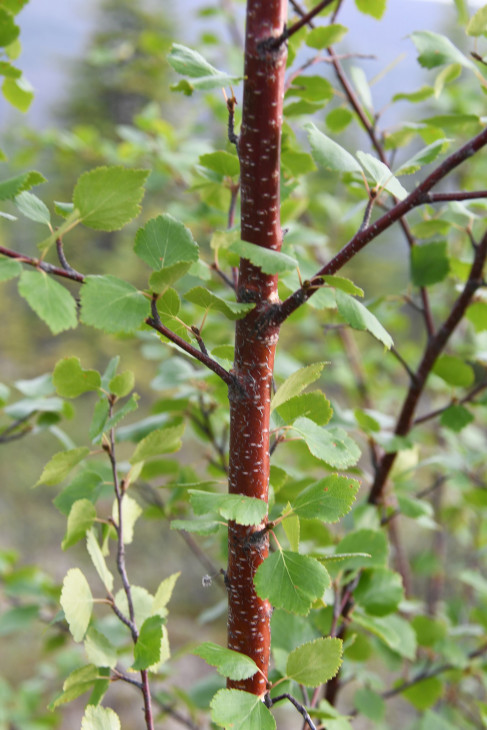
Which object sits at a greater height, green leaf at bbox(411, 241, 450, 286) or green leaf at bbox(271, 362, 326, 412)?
green leaf at bbox(411, 241, 450, 286)

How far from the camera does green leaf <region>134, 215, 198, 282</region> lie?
26 cm

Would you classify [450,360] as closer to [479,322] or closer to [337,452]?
[479,322]

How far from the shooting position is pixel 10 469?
2.41 m

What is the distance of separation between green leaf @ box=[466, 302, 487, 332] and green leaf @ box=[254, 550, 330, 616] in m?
0.30

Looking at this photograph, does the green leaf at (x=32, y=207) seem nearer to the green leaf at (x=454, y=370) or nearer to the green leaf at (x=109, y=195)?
the green leaf at (x=109, y=195)

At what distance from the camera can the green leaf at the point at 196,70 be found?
271mm

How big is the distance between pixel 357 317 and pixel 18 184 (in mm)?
161

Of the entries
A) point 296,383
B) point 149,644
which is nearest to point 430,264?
point 296,383

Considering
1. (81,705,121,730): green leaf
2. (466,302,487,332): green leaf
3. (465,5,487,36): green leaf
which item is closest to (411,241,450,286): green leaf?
(466,302,487,332): green leaf

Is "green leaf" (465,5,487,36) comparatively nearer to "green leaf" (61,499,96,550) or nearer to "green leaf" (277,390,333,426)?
"green leaf" (277,390,333,426)

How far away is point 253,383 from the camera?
0.94 ft

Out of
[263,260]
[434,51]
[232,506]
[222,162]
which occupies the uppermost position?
[434,51]

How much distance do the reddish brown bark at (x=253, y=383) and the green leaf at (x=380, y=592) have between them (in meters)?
0.16

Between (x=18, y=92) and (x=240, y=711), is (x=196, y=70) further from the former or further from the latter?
(x=240, y=711)
